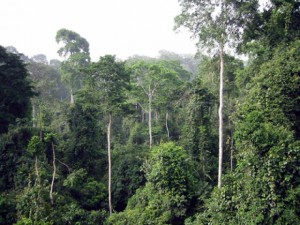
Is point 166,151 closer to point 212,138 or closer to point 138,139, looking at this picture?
point 212,138

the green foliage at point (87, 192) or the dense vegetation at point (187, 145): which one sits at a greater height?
the dense vegetation at point (187, 145)

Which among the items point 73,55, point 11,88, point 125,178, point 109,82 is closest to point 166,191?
point 125,178

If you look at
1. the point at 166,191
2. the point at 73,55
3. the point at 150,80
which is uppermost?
the point at 73,55

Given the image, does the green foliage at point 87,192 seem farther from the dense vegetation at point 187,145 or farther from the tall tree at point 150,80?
the tall tree at point 150,80

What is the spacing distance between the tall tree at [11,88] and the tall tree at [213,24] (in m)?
11.0

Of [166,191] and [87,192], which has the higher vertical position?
[166,191]

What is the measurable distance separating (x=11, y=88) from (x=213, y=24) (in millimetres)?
12529

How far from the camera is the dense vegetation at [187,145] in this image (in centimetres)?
893

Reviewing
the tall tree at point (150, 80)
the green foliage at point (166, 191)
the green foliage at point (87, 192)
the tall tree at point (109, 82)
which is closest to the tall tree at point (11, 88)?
the tall tree at point (109, 82)

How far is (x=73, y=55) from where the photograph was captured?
29.6 metres

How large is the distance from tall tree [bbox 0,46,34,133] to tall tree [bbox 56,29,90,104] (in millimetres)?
10243

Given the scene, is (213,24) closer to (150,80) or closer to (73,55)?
(150,80)

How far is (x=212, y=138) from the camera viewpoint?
17.5 m

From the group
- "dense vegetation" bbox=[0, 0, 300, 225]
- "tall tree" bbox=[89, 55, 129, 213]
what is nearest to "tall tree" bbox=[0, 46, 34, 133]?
"dense vegetation" bbox=[0, 0, 300, 225]
